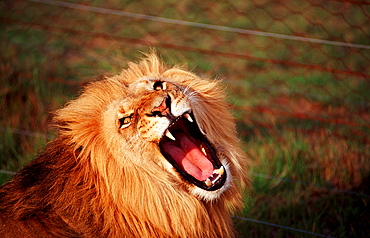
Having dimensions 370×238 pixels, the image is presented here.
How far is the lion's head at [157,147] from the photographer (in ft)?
6.13

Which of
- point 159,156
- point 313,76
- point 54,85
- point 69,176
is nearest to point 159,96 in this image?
point 159,156

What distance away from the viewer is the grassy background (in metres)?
2.87

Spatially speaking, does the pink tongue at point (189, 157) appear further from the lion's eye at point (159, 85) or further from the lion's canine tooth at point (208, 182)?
the lion's eye at point (159, 85)

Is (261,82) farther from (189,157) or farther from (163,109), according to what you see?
(163,109)

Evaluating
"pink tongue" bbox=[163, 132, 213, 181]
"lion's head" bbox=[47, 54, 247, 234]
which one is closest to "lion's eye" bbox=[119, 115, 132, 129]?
"lion's head" bbox=[47, 54, 247, 234]

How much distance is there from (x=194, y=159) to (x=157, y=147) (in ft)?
0.72

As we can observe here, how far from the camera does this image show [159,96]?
1.82m

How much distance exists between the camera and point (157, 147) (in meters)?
1.88

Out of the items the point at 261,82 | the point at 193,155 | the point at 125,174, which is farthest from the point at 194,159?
the point at 261,82

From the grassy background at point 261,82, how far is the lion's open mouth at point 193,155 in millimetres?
511

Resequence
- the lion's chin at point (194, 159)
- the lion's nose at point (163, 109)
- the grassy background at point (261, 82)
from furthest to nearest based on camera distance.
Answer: the grassy background at point (261, 82)
the lion's chin at point (194, 159)
the lion's nose at point (163, 109)

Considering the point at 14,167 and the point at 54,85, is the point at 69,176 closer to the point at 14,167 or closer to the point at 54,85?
the point at 14,167

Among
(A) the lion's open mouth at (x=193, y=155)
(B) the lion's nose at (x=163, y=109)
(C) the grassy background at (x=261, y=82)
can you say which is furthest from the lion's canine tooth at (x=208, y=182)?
(C) the grassy background at (x=261, y=82)

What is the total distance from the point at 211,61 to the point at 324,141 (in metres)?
1.62
